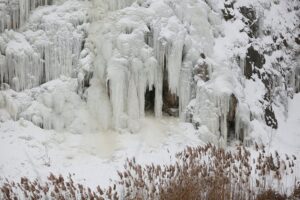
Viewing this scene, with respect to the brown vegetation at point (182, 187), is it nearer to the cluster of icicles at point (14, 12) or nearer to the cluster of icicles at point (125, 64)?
the cluster of icicles at point (125, 64)

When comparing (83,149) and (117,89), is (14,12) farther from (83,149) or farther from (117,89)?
(83,149)

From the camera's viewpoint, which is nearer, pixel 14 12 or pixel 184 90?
pixel 14 12

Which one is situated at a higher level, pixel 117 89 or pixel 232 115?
pixel 117 89

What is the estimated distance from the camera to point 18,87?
11.3 m

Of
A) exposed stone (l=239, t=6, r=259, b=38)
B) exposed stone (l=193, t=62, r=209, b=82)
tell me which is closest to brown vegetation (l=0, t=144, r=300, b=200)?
exposed stone (l=193, t=62, r=209, b=82)

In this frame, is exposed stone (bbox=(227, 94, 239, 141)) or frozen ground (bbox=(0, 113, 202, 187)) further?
exposed stone (bbox=(227, 94, 239, 141))

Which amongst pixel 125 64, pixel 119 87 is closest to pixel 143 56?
pixel 125 64

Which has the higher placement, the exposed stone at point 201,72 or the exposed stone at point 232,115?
the exposed stone at point 201,72

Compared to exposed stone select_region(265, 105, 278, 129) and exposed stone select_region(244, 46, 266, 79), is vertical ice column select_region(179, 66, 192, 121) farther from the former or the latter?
exposed stone select_region(265, 105, 278, 129)

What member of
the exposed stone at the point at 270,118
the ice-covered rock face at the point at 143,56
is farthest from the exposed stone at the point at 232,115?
the exposed stone at the point at 270,118

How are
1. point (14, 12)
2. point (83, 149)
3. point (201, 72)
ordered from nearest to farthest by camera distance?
point (83, 149) < point (14, 12) < point (201, 72)

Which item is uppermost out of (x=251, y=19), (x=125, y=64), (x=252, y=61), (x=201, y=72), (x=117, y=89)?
(x=251, y=19)

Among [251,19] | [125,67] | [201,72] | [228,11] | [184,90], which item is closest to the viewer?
[125,67]

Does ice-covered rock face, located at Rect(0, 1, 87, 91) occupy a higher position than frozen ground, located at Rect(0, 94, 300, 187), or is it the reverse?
ice-covered rock face, located at Rect(0, 1, 87, 91)
